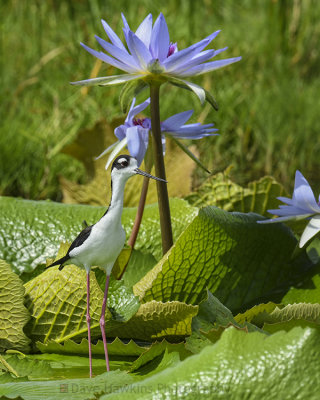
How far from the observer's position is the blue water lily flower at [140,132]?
98cm

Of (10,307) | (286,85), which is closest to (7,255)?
(10,307)

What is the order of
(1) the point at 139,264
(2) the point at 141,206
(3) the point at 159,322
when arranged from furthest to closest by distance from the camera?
(1) the point at 139,264 < (2) the point at 141,206 < (3) the point at 159,322

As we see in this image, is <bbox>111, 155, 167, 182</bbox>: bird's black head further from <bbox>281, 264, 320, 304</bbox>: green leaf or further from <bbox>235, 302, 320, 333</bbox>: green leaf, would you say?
<bbox>281, 264, 320, 304</bbox>: green leaf

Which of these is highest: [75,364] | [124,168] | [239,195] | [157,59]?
[157,59]

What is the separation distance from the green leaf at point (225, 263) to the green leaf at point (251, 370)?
336mm

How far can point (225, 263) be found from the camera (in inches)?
45.5

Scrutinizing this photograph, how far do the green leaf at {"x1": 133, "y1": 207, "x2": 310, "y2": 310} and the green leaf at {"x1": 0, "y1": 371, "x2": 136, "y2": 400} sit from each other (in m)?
0.24

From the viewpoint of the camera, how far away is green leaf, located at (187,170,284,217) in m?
1.39

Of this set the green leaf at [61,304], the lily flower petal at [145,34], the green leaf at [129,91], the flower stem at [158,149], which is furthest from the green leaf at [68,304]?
the lily flower petal at [145,34]

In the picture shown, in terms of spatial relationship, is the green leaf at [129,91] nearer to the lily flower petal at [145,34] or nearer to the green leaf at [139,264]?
the lily flower petal at [145,34]

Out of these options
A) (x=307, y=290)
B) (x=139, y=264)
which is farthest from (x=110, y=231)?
(x=307, y=290)

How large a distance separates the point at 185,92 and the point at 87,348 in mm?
1993

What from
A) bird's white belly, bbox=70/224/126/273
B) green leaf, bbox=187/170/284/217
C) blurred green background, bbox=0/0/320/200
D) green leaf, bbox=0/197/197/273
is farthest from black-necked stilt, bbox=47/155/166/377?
blurred green background, bbox=0/0/320/200

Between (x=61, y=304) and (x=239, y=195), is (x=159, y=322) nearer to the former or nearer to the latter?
(x=61, y=304)
